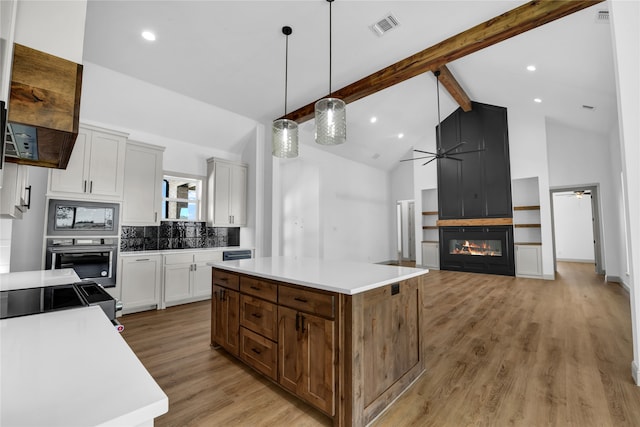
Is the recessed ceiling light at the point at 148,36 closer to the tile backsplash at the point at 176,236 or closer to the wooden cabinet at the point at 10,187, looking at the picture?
the wooden cabinet at the point at 10,187

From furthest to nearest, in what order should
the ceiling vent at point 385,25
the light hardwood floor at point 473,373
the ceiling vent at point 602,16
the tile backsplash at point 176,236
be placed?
the tile backsplash at point 176,236 < the ceiling vent at point 385,25 < the ceiling vent at point 602,16 < the light hardwood floor at point 473,373

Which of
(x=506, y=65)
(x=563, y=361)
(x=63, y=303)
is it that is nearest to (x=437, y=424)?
(x=563, y=361)

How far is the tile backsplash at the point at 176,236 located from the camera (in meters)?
4.38

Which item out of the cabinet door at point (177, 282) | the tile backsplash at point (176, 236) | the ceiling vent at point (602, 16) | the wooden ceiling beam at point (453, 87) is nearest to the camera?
the ceiling vent at point (602, 16)

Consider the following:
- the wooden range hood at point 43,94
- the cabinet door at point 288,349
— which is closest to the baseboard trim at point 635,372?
the cabinet door at point 288,349

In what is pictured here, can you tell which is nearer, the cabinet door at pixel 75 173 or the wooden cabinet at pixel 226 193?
the cabinet door at pixel 75 173

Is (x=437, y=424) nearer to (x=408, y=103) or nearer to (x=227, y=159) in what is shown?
(x=227, y=159)

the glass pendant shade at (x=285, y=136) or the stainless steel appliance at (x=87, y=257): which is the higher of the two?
the glass pendant shade at (x=285, y=136)

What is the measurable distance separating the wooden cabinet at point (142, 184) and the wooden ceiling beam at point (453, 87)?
5.16 m

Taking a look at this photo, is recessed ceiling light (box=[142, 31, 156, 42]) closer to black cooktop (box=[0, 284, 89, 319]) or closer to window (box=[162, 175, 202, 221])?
window (box=[162, 175, 202, 221])

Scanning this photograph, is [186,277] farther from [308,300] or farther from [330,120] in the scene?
[330,120]

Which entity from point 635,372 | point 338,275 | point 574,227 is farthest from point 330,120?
point 574,227

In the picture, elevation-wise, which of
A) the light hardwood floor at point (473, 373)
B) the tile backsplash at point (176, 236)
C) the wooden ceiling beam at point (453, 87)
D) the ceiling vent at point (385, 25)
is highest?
the wooden ceiling beam at point (453, 87)

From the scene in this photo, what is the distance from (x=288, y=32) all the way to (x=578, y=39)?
11.8 ft
